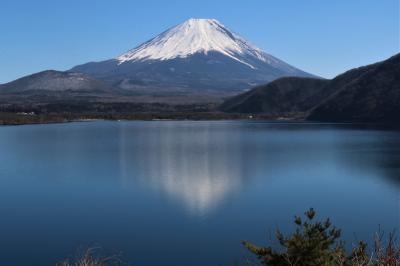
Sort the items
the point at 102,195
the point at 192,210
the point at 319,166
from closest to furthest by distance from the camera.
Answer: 1. the point at 192,210
2. the point at 102,195
3. the point at 319,166

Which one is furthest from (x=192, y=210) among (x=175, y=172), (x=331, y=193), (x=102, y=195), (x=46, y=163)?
(x=46, y=163)

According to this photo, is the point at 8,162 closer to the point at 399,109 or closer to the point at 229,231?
the point at 229,231

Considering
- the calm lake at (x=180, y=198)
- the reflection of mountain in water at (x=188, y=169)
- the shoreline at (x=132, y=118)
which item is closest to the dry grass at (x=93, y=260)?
the calm lake at (x=180, y=198)

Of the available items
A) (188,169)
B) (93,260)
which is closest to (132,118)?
(188,169)

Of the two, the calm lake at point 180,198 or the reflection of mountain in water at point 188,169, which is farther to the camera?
the reflection of mountain in water at point 188,169

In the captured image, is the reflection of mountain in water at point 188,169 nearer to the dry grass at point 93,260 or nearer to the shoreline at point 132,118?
the dry grass at point 93,260
